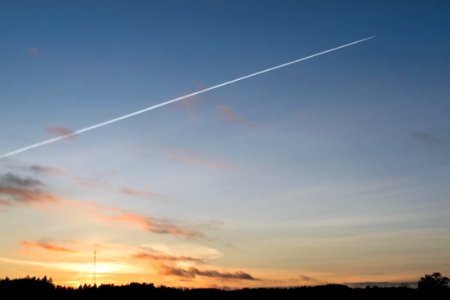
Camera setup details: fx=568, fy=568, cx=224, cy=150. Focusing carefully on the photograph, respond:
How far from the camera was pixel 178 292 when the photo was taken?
46.3m

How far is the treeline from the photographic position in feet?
131

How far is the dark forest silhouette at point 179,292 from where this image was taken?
39919mm

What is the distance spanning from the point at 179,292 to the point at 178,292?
0.10 meters

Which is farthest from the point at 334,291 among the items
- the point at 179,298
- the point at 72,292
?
the point at 72,292

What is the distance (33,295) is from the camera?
39.7 m

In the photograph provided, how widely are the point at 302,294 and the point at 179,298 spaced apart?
36.9 feet

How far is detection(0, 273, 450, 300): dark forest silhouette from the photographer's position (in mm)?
39919

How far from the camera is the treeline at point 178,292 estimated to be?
39.9 m

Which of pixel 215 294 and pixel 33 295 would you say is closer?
pixel 33 295

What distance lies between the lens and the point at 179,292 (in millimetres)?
46344

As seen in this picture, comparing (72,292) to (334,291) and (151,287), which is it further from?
(334,291)

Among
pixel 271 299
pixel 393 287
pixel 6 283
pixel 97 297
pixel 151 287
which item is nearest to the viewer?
pixel 6 283

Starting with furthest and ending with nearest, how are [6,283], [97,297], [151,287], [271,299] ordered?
1. [271,299]
2. [151,287]
3. [97,297]
4. [6,283]

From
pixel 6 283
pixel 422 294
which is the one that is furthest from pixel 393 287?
pixel 6 283
